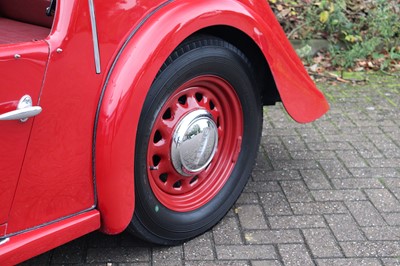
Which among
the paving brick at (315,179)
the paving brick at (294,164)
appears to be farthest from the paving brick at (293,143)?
the paving brick at (315,179)

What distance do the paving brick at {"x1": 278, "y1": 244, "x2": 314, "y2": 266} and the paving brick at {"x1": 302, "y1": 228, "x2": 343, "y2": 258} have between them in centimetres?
5

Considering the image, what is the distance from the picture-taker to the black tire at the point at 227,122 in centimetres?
223

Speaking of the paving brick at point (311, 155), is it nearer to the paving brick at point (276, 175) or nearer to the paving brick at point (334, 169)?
the paving brick at point (334, 169)

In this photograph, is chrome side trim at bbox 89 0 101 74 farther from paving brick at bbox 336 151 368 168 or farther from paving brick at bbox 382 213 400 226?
paving brick at bbox 336 151 368 168

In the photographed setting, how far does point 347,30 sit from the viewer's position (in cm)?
570

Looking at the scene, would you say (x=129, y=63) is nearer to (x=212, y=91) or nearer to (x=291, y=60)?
(x=212, y=91)

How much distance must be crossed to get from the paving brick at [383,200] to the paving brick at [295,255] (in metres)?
0.62

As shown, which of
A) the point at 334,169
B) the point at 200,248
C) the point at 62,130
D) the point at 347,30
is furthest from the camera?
the point at 347,30

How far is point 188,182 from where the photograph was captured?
8.74ft

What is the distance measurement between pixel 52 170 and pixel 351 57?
4175 mm

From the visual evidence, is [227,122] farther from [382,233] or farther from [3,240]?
[3,240]

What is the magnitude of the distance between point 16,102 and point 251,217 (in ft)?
4.88

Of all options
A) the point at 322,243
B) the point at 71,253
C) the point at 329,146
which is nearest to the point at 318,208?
the point at 322,243

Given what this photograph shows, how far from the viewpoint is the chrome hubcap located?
244 cm
